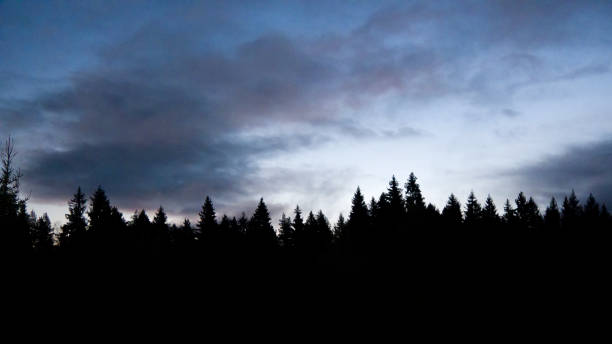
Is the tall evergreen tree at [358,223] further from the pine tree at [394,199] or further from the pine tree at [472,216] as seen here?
the pine tree at [472,216]

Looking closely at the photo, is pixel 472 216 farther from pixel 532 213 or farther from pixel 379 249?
pixel 532 213

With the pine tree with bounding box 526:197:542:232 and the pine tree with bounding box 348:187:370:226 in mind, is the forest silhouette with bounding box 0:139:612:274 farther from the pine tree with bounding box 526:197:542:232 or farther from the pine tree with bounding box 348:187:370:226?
the pine tree with bounding box 526:197:542:232

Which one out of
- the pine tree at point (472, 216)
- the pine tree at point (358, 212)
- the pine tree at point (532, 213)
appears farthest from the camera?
the pine tree at point (532, 213)

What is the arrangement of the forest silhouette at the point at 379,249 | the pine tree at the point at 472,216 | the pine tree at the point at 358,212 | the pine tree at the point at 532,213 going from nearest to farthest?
the forest silhouette at the point at 379,249 < the pine tree at the point at 472,216 < the pine tree at the point at 358,212 < the pine tree at the point at 532,213

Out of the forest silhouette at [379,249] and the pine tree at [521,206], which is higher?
the pine tree at [521,206]

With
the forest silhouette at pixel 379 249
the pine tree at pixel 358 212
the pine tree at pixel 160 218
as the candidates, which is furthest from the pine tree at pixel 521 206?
the pine tree at pixel 160 218

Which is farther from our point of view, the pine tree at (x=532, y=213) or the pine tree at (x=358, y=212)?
the pine tree at (x=532, y=213)

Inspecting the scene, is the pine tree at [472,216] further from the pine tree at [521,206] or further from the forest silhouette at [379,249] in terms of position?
the pine tree at [521,206]

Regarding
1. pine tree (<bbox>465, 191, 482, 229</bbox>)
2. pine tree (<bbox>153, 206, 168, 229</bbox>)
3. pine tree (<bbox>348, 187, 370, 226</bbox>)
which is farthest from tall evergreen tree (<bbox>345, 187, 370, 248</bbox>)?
pine tree (<bbox>153, 206, 168, 229</bbox>)

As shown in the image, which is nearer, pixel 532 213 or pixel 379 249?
pixel 379 249

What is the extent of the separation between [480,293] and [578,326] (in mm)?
9967

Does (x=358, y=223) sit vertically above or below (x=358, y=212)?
below

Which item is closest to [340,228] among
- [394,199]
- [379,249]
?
[394,199]

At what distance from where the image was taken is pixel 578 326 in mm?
40688
